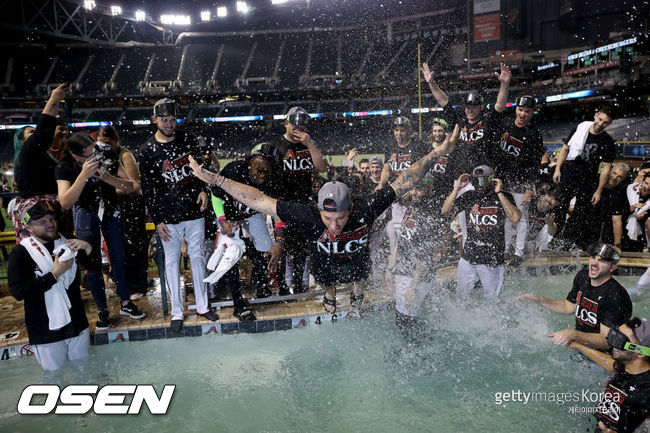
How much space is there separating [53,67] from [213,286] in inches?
1558

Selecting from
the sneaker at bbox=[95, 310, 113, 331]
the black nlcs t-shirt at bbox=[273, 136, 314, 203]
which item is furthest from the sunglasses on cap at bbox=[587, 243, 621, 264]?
the sneaker at bbox=[95, 310, 113, 331]

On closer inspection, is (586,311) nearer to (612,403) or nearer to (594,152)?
(612,403)

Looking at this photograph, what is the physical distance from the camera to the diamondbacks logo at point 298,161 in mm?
4988

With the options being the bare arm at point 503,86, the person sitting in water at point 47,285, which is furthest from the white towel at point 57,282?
the bare arm at point 503,86

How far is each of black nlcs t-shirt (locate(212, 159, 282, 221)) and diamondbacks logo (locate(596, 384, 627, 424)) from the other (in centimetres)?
368

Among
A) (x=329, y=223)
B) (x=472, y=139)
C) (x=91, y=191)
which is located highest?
(x=472, y=139)

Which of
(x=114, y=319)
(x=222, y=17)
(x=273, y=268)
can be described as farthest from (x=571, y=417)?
(x=222, y=17)

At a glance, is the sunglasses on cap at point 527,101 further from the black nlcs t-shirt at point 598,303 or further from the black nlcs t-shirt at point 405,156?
the black nlcs t-shirt at point 598,303

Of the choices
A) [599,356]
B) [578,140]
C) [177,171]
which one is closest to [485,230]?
[599,356]

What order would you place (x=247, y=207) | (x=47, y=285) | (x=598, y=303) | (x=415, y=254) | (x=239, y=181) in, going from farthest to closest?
(x=415, y=254) → (x=247, y=207) → (x=239, y=181) → (x=47, y=285) → (x=598, y=303)

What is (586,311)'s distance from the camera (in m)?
3.66

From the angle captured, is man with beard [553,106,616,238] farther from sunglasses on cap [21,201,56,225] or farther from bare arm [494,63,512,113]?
sunglasses on cap [21,201,56,225]

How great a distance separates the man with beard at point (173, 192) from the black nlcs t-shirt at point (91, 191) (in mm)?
550

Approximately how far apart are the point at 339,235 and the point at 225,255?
1.65m
